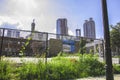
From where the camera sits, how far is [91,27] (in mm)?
159750

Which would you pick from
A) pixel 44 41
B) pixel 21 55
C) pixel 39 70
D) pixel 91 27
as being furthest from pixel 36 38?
pixel 91 27

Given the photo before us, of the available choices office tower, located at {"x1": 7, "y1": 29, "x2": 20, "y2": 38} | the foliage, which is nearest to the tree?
office tower, located at {"x1": 7, "y1": 29, "x2": 20, "y2": 38}

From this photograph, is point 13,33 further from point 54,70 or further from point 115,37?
point 115,37

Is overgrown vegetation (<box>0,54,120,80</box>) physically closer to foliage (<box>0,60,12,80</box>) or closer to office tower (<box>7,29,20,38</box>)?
foliage (<box>0,60,12,80</box>)

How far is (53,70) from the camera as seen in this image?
355 inches

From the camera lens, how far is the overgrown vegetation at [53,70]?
25.7ft

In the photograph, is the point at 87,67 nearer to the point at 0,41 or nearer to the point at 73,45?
the point at 73,45

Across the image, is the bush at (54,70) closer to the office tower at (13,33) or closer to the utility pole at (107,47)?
the office tower at (13,33)

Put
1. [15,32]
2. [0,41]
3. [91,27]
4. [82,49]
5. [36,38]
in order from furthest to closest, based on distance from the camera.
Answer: [91,27]
[82,49]
[36,38]
[15,32]
[0,41]

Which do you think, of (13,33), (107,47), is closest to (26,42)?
(13,33)

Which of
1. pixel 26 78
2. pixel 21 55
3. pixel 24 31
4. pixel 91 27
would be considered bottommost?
pixel 26 78

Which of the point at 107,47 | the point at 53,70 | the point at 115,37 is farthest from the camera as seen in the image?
the point at 115,37

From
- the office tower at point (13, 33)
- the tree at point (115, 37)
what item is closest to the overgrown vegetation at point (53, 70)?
the office tower at point (13, 33)

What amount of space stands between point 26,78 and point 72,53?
5846mm
